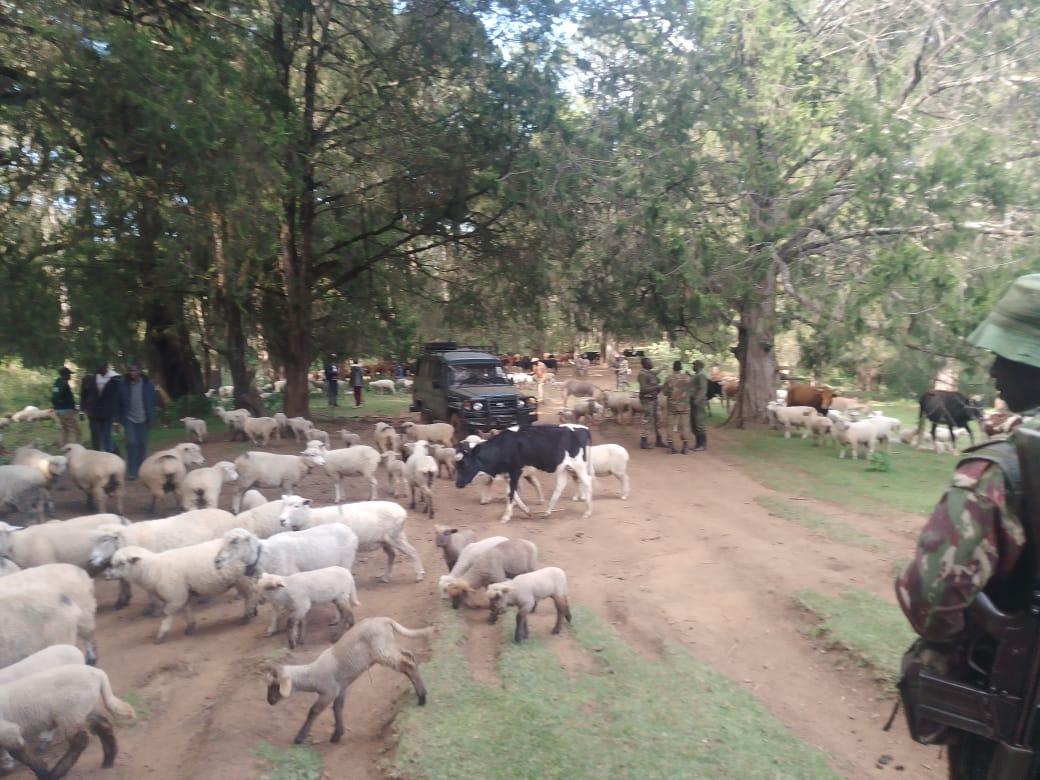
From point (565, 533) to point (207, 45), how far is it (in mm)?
9815

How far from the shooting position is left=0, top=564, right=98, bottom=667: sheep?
598 cm

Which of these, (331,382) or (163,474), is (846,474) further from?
(331,382)

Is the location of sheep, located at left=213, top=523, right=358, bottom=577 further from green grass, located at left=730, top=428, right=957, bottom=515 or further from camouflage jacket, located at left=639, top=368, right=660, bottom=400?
camouflage jacket, located at left=639, top=368, right=660, bottom=400

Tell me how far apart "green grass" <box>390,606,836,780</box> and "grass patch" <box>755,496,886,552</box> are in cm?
457

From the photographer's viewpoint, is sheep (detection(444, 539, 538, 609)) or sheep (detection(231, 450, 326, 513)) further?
sheep (detection(231, 450, 326, 513))

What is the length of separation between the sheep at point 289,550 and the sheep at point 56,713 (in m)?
2.04

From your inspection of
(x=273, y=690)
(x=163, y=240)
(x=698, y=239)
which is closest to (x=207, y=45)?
(x=163, y=240)

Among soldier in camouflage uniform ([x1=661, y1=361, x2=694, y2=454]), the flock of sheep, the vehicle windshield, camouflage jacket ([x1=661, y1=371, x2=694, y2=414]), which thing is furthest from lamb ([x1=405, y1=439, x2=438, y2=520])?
camouflage jacket ([x1=661, y1=371, x2=694, y2=414])

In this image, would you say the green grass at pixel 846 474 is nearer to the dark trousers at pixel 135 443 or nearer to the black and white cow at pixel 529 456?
the black and white cow at pixel 529 456

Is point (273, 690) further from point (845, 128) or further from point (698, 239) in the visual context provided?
point (845, 128)

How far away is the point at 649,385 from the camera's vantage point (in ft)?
59.2

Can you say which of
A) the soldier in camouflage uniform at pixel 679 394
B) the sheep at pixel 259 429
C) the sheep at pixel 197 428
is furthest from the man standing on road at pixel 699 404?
the sheep at pixel 197 428

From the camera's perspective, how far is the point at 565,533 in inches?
421

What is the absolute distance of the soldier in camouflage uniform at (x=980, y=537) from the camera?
2576 millimetres
